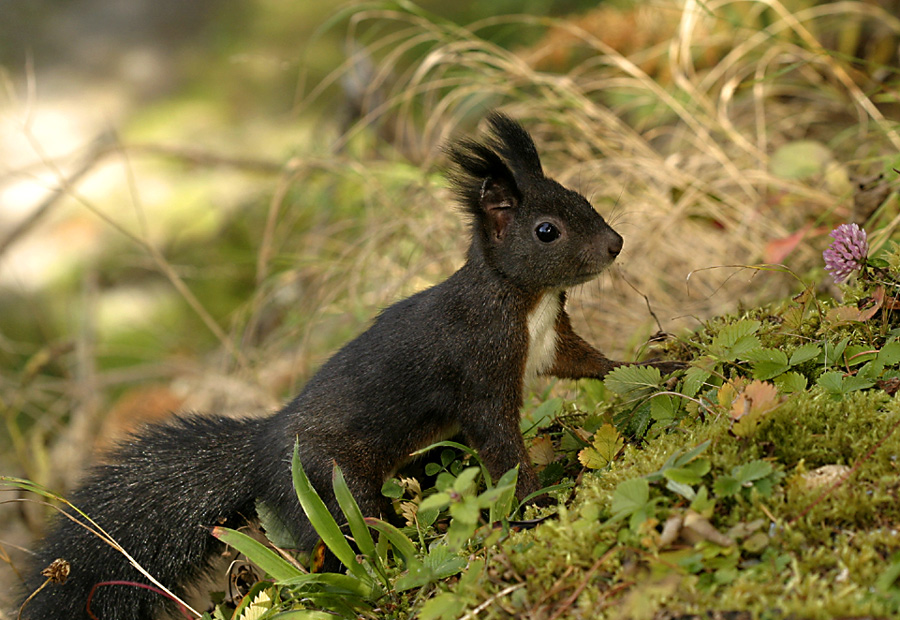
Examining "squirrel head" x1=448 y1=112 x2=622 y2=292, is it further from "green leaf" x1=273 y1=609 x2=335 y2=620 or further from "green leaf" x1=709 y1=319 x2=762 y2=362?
"green leaf" x1=273 y1=609 x2=335 y2=620

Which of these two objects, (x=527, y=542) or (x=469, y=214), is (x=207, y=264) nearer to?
(x=469, y=214)

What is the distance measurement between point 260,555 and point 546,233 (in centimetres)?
134

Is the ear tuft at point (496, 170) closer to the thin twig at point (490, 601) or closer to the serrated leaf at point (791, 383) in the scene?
the serrated leaf at point (791, 383)

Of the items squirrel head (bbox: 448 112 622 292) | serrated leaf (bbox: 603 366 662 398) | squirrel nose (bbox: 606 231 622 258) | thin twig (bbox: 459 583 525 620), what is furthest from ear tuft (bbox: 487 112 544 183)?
thin twig (bbox: 459 583 525 620)

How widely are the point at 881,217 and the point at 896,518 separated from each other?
2349mm

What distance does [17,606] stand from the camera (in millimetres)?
2535

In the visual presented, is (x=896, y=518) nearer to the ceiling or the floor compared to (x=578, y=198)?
nearer to the floor

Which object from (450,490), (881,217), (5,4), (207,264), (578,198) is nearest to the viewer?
(450,490)

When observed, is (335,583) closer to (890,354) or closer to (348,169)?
(890,354)

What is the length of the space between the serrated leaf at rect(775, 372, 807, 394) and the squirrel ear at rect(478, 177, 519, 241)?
3.23 feet

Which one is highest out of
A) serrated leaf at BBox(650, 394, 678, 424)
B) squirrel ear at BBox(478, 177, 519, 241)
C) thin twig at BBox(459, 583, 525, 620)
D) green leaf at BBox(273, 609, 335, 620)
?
squirrel ear at BBox(478, 177, 519, 241)

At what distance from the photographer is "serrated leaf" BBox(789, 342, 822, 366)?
6.93 feet

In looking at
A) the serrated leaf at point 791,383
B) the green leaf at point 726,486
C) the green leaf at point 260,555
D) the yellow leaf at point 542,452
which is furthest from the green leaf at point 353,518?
the serrated leaf at point 791,383

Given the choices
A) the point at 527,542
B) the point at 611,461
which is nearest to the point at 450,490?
the point at 527,542
